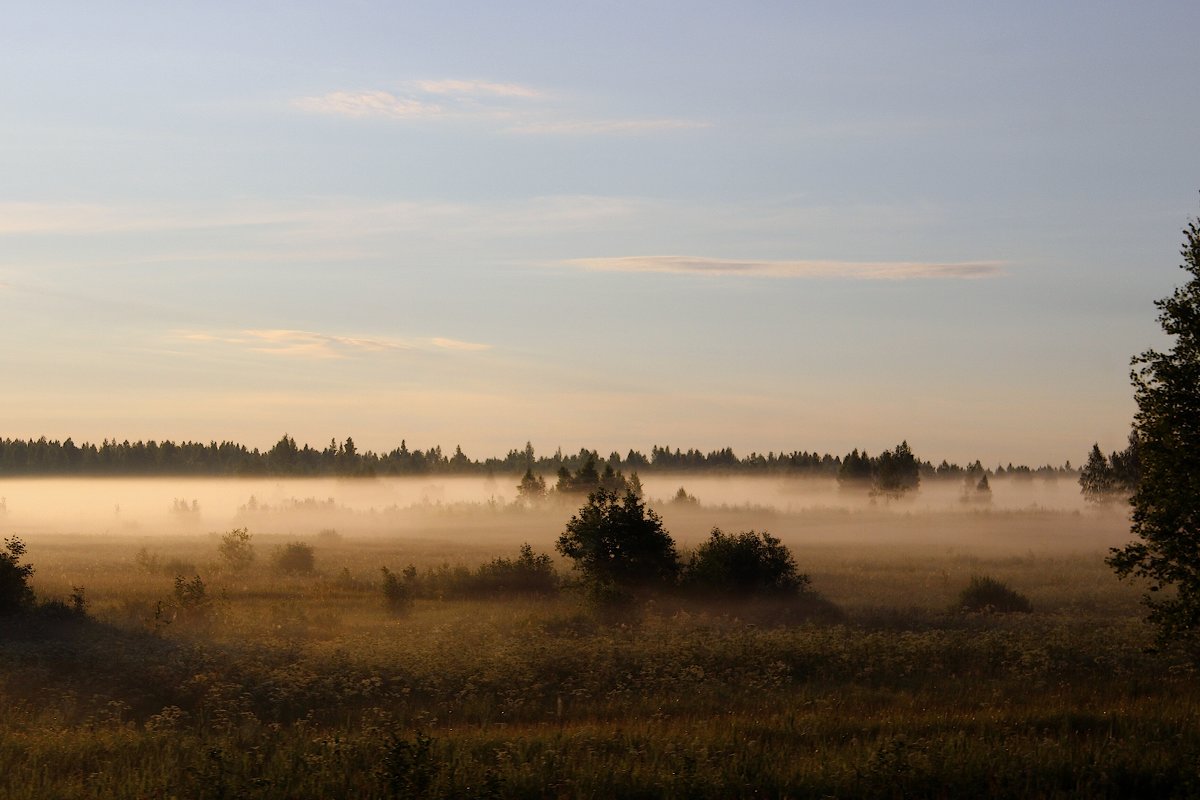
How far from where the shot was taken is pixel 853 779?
12.7m

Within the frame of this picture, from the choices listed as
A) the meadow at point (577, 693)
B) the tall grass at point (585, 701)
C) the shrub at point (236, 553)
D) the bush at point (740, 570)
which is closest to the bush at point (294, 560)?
the shrub at point (236, 553)

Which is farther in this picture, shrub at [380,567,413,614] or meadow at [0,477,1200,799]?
shrub at [380,567,413,614]

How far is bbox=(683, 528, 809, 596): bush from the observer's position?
3628cm

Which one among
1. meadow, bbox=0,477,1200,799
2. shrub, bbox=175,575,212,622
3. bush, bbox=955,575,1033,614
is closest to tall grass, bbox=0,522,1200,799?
meadow, bbox=0,477,1200,799

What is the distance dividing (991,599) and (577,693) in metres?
20.9

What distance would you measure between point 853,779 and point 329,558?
49893 mm

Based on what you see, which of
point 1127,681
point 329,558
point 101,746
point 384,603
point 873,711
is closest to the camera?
point 101,746

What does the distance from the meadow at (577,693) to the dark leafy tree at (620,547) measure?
1.12 meters

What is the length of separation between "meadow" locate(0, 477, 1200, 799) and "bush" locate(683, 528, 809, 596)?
969mm

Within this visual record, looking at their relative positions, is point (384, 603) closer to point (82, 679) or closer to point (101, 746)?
point (82, 679)

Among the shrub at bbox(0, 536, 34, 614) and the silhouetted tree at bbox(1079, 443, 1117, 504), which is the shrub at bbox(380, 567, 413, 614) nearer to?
the shrub at bbox(0, 536, 34, 614)

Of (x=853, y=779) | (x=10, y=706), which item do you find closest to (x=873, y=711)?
(x=853, y=779)

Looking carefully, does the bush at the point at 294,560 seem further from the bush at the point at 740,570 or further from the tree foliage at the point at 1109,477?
the tree foliage at the point at 1109,477

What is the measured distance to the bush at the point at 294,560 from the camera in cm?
5009
